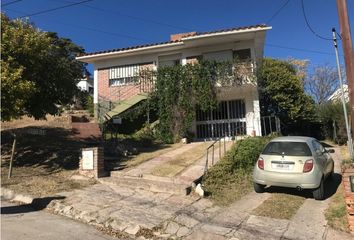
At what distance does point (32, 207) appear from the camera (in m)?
8.87

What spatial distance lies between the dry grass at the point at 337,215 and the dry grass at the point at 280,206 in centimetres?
71

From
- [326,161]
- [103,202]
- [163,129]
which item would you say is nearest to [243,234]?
[103,202]

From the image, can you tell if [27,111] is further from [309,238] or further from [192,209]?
[309,238]

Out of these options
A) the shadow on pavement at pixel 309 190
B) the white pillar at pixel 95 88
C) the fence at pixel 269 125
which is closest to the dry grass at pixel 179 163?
the shadow on pavement at pixel 309 190

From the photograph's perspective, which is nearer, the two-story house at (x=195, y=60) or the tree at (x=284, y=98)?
the two-story house at (x=195, y=60)

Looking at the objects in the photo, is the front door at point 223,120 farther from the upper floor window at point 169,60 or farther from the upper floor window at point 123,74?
the upper floor window at point 123,74

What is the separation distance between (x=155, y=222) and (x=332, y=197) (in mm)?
4900

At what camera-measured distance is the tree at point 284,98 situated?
23.9 meters

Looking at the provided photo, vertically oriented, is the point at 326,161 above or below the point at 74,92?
below

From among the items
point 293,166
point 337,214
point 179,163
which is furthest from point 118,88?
point 337,214

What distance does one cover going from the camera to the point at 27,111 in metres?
12.7

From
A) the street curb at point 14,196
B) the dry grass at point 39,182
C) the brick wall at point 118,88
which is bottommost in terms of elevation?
the street curb at point 14,196

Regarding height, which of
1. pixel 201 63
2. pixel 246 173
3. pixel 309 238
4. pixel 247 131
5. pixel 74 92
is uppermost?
pixel 201 63

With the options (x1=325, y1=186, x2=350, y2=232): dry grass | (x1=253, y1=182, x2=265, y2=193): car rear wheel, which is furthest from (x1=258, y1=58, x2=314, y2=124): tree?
(x1=325, y1=186, x2=350, y2=232): dry grass
